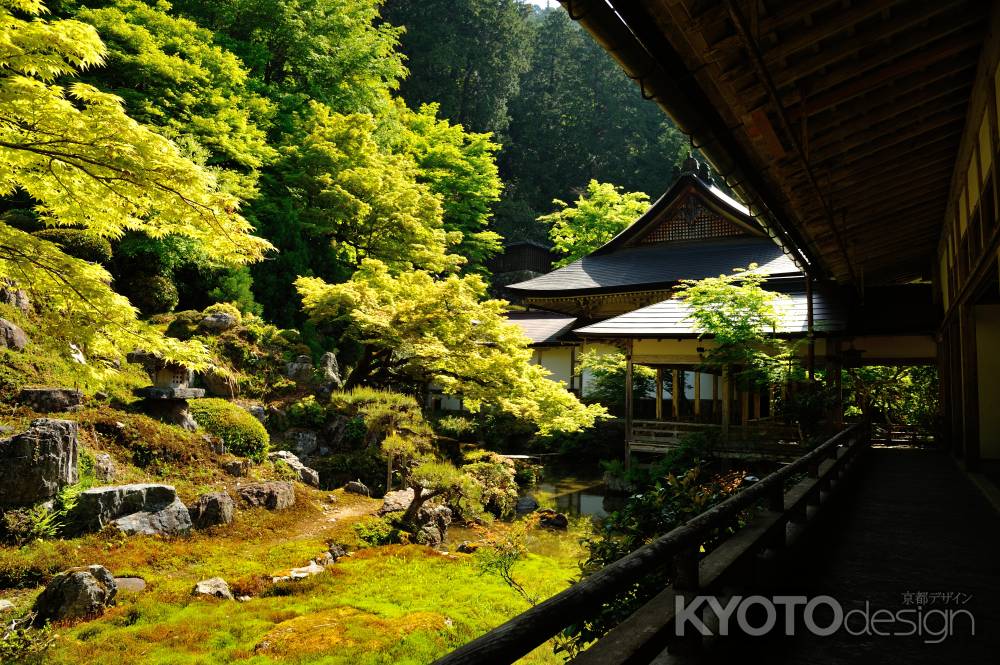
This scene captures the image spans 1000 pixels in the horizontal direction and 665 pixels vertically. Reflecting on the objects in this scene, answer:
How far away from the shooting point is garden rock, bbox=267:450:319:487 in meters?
11.9

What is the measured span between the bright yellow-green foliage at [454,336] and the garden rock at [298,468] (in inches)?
120

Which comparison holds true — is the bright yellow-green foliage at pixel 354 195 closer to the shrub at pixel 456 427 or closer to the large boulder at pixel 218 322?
the large boulder at pixel 218 322

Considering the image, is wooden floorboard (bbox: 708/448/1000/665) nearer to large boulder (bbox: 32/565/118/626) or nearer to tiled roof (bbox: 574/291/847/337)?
tiled roof (bbox: 574/291/847/337)

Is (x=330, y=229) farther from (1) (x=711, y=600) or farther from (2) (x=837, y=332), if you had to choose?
(1) (x=711, y=600)

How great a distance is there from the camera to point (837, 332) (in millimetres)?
11797

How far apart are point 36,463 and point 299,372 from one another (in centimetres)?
730

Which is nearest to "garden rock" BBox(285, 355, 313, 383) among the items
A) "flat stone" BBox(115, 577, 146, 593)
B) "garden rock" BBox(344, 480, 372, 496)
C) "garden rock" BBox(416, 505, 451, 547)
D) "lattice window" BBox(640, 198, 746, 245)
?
"garden rock" BBox(344, 480, 372, 496)

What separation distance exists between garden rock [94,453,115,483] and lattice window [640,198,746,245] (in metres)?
17.6

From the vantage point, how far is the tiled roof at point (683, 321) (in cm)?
1236

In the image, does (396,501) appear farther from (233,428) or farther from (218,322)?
(218,322)

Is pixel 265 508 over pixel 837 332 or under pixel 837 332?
under

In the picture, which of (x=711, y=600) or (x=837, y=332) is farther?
(x=837, y=332)

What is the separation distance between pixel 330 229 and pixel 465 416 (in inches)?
304

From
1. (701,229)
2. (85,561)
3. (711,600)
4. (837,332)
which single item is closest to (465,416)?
(701,229)
